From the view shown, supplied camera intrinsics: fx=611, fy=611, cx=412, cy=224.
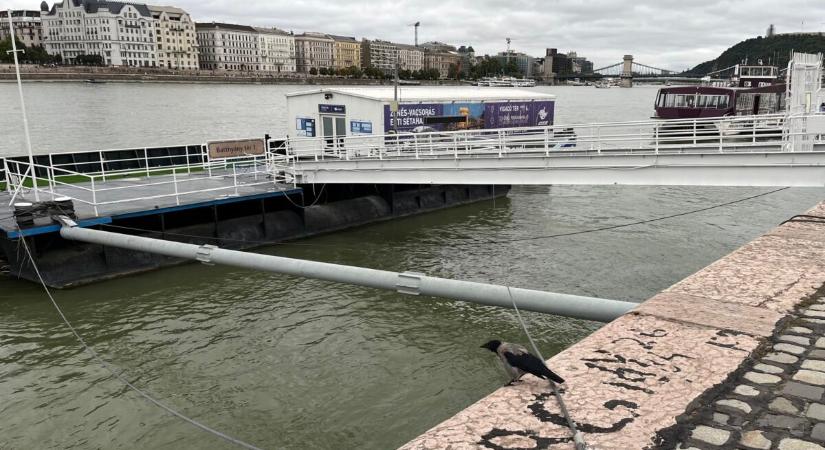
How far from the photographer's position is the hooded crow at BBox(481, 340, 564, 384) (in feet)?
15.7

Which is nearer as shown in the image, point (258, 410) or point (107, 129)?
point (258, 410)

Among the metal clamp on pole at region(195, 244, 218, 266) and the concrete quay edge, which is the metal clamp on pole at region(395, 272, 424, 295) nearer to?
the concrete quay edge

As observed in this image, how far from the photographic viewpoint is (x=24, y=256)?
1486 centimetres

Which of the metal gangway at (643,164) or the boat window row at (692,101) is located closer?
the metal gangway at (643,164)

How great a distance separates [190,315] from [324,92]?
14196 mm

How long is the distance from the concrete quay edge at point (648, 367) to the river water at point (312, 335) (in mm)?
4222

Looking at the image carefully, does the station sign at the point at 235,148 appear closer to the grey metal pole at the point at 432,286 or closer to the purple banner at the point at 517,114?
the grey metal pole at the point at 432,286

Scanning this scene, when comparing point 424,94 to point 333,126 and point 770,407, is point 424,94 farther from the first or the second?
point 770,407

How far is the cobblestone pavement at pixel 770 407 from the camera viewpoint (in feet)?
13.1

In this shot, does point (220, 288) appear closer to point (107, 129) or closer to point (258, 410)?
point (258, 410)

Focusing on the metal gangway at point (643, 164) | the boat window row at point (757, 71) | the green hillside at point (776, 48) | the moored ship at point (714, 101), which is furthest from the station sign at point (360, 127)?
the green hillside at point (776, 48)

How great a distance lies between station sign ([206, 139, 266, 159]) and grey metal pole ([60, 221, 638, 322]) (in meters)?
7.96

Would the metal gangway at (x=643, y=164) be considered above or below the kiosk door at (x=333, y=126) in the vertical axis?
below

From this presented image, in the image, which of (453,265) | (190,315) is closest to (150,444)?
(190,315)
